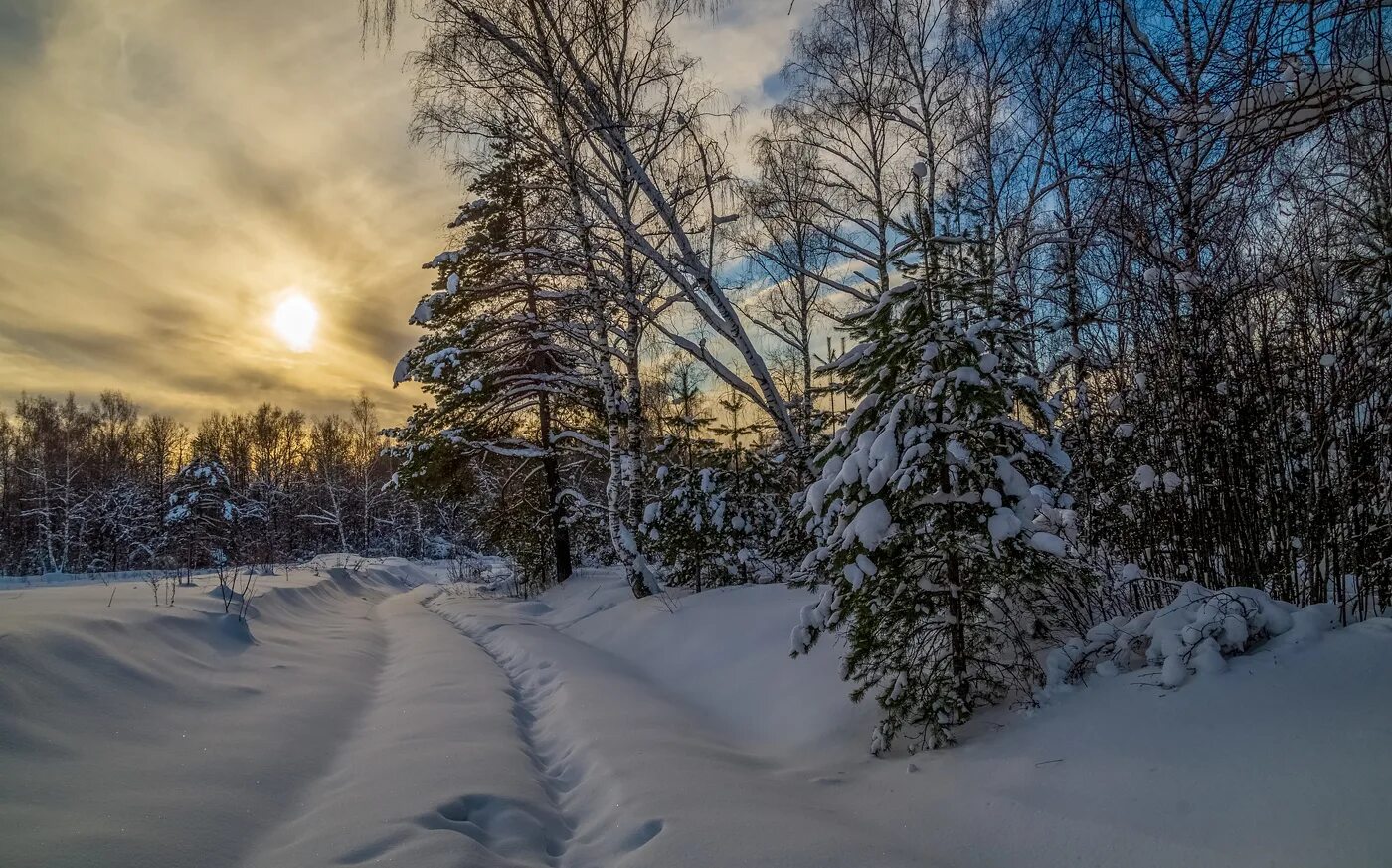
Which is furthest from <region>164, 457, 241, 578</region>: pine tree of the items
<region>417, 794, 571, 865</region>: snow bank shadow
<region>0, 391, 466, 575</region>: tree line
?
<region>417, 794, 571, 865</region>: snow bank shadow

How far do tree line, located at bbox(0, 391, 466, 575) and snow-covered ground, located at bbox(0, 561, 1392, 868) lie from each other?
12.9m

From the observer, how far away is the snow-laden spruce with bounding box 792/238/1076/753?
128 inches

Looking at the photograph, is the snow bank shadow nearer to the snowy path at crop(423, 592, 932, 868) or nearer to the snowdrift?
the snowy path at crop(423, 592, 932, 868)

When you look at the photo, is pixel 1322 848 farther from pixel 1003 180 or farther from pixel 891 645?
pixel 1003 180

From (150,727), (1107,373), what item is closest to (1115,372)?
(1107,373)

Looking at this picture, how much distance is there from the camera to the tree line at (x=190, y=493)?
86.9 ft

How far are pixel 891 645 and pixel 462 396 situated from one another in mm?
10601

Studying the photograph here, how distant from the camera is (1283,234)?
3.63m

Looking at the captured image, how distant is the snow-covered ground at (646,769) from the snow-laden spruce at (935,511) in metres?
0.33

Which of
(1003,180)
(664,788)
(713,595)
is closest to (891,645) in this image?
(664,788)

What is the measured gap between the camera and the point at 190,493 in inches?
1028

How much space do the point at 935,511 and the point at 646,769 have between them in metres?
2.10

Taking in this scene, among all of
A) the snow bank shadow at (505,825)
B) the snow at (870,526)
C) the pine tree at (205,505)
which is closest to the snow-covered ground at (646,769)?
the snow bank shadow at (505,825)

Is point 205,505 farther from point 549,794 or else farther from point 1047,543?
point 1047,543
